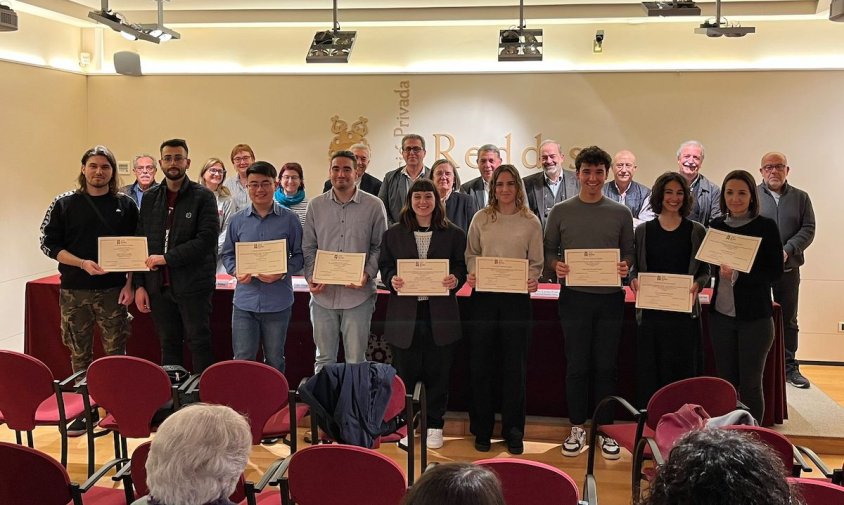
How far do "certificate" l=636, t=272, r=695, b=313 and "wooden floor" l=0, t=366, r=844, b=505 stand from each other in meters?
1.02

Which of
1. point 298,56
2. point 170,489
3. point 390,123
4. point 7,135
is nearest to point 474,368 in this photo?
point 170,489

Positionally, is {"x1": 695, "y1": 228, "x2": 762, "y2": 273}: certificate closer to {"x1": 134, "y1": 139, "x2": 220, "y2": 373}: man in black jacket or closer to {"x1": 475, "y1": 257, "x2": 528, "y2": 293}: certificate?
{"x1": 475, "y1": 257, "x2": 528, "y2": 293}: certificate

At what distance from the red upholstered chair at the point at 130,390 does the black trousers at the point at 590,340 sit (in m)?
2.23

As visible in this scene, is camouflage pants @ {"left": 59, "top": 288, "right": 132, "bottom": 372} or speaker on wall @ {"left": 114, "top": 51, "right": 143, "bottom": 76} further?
speaker on wall @ {"left": 114, "top": 51, "right": 143, "bottom": 76}

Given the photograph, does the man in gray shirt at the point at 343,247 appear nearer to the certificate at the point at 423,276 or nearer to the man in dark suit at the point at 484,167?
the certificate at the point at 423,276

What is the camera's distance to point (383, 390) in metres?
3.05

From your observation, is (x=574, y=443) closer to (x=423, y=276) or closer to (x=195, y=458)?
(x=423, y=276)

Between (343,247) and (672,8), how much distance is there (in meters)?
3.07

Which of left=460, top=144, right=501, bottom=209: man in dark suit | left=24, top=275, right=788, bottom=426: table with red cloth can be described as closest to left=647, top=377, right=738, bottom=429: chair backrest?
left=24, top=275, right=788, bottom=426: table with red cloth

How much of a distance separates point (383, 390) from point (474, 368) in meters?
1.18

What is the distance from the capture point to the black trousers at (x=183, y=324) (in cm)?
423

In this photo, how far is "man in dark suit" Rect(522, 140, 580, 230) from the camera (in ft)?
18.4

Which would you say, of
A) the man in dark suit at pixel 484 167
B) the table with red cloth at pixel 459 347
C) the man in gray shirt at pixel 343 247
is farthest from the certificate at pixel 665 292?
the man in dark suit at pixel 484 167

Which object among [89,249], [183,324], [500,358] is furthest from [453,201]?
[89,249]
